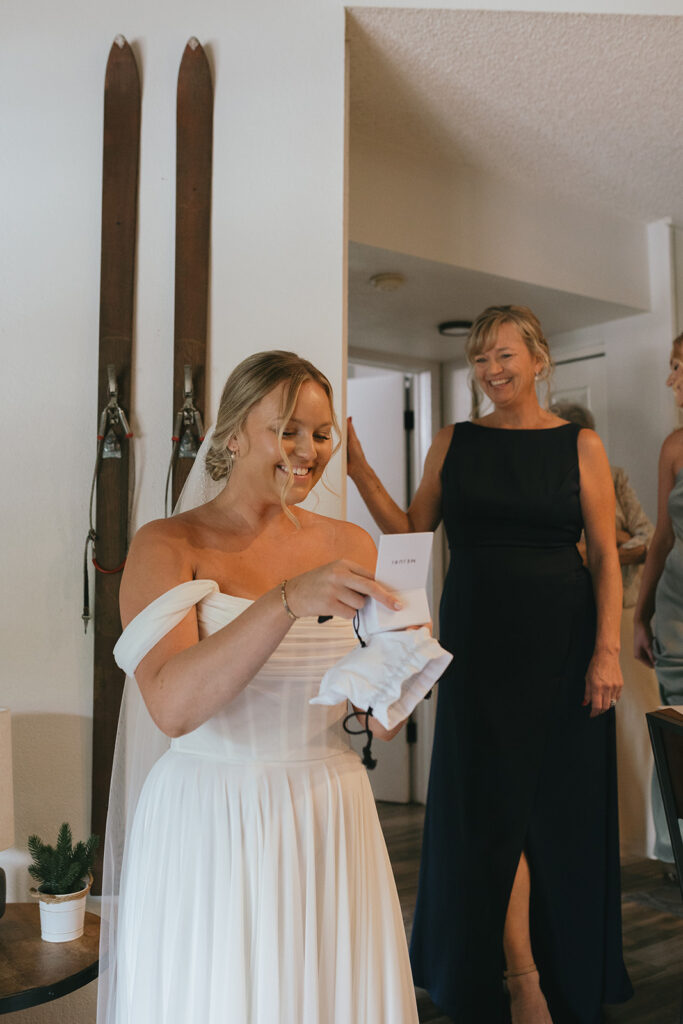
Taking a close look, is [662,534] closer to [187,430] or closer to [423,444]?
[187,430]

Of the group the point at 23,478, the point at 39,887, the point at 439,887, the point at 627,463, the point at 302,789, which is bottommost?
the point at 439,887

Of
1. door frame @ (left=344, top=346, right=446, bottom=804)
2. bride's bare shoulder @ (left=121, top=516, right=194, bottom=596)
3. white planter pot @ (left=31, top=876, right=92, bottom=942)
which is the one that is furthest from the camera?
door frame @ (left=344, top=346, right=446, bottom=804)

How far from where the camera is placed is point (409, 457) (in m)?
4.56

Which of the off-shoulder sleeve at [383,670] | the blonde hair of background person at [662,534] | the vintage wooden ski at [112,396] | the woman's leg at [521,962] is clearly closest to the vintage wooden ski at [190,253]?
the vintage wooden ski at [112,396]

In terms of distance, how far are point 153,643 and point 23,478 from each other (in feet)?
2.99

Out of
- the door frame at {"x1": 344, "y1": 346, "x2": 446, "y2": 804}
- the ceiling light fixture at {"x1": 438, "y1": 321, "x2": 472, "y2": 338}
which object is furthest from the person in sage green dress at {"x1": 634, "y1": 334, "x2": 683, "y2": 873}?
the door frame at {"x1": 344, "y1": 346, "x2": 446, "y2": 804}

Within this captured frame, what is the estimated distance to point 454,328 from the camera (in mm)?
4125

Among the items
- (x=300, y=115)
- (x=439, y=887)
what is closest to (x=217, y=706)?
(x=439, y=887)

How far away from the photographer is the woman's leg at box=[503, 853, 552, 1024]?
212 centimetres

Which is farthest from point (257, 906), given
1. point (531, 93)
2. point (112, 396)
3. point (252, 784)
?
point (531, 93)

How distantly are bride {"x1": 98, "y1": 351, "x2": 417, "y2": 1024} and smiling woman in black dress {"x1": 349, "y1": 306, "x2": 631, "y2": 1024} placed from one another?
2.59 feet

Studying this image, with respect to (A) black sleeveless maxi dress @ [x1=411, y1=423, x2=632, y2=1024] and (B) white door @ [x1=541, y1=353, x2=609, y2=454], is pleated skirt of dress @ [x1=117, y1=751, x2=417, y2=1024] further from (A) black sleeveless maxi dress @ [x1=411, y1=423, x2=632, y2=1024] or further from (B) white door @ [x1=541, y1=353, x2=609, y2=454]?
(B) white door @ [x1=541, y1=353, x2=609, y2=454]

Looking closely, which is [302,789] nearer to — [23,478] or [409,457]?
[23,478]

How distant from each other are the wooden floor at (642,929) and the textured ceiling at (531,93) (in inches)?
101
